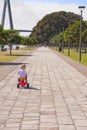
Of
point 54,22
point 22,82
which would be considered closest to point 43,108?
point 22,82

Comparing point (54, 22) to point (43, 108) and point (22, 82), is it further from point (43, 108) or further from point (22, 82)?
point (43, 108)

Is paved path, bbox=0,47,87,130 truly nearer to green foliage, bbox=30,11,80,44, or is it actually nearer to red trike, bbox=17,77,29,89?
red trike, bbox=17,77,29,89

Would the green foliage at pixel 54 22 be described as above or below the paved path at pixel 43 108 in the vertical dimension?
above

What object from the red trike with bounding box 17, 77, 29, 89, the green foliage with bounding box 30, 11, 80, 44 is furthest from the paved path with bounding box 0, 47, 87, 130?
the green foliage with bounding box 30, 11, 80, 44

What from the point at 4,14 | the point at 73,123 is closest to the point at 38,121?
the point at 73,123

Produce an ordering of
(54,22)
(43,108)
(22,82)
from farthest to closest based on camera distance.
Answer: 1. (54,22)
2. (22,82)
3. (43,108)

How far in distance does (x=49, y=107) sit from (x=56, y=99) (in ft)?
5.40

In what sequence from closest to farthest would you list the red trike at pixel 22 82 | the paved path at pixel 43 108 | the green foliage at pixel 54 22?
the paved path at pixel 43 108
the red trike at pixel 22 82
the green foliage at pixel 54 22

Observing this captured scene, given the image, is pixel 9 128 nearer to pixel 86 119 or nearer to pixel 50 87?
pixel 86 119

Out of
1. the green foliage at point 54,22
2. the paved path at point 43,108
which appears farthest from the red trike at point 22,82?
the green foliage at point 54,22

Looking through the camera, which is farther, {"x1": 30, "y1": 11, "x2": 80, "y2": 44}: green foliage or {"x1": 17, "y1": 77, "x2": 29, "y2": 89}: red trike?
{"x1": 30, "y1": 11, "x2": 80, "y2": 44}: green foliage

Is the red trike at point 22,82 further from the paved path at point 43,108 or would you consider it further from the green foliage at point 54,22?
the green foliage at point 54,22

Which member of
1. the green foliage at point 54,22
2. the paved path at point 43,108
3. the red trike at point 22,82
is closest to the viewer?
the paved path at point 43,108

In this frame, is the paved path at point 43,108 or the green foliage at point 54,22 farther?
the green foliage at point 54,22
